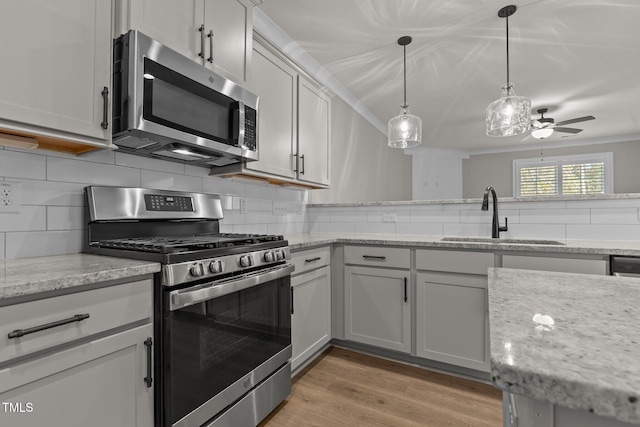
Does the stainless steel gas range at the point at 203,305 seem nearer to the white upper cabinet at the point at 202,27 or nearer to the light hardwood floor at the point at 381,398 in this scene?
the light hardwood floor at the point at 381,398

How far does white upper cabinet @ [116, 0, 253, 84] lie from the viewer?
1.41 m

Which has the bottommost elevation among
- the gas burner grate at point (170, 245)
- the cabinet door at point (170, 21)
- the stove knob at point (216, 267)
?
the stove knob at point (216, 267)

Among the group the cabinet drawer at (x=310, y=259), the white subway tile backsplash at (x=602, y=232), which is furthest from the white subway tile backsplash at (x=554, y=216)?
the cabinet drawer at (x=310, y=259)

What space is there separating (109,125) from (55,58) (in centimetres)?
27

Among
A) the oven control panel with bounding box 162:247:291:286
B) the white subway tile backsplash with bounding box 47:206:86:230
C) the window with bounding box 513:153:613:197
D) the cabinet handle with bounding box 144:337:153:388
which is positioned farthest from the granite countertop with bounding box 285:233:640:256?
the window with bounding box 513:153:613:197

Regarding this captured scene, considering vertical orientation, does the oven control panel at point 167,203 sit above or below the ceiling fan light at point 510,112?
below

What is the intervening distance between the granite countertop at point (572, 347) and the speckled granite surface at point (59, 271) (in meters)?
1.06

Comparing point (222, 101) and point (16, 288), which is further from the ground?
point (222, 101)

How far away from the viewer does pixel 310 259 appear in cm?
217

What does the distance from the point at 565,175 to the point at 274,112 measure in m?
6.63

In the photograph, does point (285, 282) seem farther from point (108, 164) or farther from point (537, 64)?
point (537, 64)

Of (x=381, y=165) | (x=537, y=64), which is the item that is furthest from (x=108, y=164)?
(x=381, y=165)

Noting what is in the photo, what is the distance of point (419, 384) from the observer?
2.02 metres

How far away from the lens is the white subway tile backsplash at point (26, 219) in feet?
4.21
